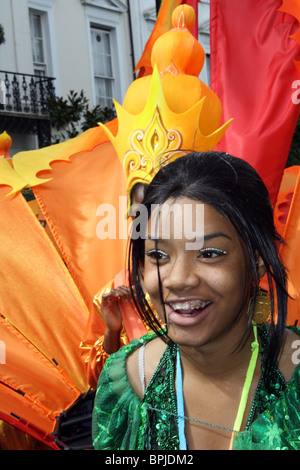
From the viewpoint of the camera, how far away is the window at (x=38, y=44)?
10887 millimetres

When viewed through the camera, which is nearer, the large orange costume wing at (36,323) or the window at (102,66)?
the large orange costume wing at (36,323)

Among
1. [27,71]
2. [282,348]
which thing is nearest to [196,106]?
[282,348]

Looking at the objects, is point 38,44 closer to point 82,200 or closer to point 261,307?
point 82,200

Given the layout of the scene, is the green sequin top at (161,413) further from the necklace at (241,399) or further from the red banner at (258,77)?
the red banner at (258,77)

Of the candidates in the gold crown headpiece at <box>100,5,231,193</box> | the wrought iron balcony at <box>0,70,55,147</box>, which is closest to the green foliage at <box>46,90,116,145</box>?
the wrought iron balcony at <box>0,70,55,147</box>

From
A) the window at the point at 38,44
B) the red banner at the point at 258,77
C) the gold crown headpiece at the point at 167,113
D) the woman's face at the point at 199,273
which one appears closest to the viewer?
the woman's face at the point at 199,273

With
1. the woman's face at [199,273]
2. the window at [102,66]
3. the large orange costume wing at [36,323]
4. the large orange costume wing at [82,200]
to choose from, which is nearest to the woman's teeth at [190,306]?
the woman's face at [199,273]

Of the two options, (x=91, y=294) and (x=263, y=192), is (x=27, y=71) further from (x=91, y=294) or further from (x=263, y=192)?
(x=263, y=192)

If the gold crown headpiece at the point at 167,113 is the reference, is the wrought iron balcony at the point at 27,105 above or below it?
above

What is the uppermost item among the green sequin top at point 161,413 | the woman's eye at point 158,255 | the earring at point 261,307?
the woman's eye at point 158,255

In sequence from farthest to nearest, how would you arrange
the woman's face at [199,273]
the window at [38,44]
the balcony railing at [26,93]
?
1. the window at [38,44]
2. the balcony railing at [26,93]
3. the woman's face at [199,273]

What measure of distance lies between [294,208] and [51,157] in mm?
1188

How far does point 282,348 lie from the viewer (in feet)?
3.93

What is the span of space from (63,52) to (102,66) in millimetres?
1078
